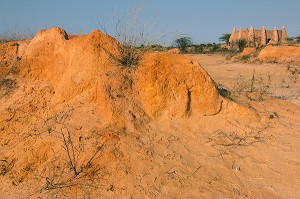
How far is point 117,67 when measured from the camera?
162 inches

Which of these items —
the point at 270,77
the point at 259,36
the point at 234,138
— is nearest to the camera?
the point at 234,138

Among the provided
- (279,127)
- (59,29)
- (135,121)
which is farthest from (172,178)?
(59,29)

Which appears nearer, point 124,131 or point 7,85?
point 124,131

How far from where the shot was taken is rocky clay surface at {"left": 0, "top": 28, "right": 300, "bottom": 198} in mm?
3027

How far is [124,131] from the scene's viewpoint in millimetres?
3514

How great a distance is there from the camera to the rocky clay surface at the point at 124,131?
9.93 feet

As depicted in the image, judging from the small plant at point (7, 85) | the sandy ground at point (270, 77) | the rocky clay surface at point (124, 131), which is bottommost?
the sandy ground at point (270, 77)

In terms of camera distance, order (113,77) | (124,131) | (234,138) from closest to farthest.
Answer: (124,131)
(113,77)
(234,138)

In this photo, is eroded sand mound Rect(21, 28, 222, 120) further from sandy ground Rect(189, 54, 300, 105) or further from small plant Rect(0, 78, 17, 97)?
sandy ground Rect(189, 54, 300, 105)

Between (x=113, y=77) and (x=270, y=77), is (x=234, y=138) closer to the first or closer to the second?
(x=113, y=77)

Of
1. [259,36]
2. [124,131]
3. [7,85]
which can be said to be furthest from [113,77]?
[259,36]

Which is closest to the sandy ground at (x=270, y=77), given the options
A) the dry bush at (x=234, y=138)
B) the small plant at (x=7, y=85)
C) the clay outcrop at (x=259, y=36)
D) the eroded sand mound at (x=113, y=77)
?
the dry bush at (x=234, y=138)

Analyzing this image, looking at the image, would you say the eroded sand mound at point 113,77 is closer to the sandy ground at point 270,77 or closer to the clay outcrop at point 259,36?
the sandy ground at point 270,77

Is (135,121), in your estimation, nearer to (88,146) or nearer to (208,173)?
(88,146)
